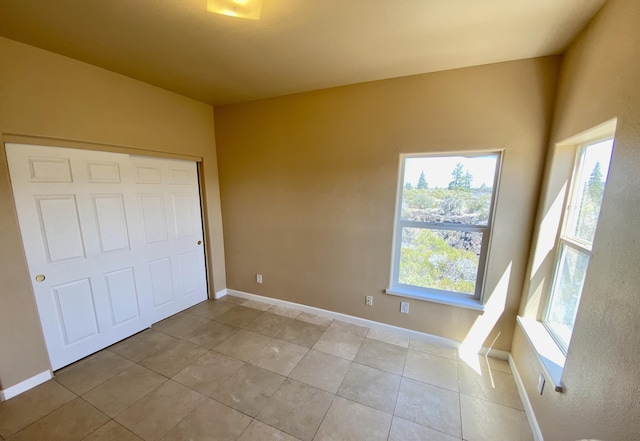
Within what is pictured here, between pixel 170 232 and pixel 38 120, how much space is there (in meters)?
A: 1.45

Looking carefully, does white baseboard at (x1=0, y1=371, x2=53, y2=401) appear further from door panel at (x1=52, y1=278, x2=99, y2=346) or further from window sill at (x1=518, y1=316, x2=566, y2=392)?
window sill at (x1=518, y1=316, x2=566, y2=392)

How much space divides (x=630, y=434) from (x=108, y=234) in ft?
11.8

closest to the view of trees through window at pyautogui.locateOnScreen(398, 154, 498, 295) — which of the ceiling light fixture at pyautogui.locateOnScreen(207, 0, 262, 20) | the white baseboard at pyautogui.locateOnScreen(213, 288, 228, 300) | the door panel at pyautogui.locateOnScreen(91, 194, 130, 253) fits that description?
the ceiling light fixture at pyautogui.locateOnScreen(207, 0, 262, 20)

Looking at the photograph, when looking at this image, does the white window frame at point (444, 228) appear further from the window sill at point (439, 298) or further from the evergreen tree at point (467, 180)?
the evergreen tree at point (467, 180)

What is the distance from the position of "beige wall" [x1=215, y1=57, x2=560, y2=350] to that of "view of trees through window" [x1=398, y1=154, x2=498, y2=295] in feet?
0.46

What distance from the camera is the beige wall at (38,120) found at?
1.71 metres

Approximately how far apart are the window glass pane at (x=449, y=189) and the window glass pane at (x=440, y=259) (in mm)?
155

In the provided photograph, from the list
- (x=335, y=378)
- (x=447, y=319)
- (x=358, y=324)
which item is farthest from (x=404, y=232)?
(x=335, y=378)

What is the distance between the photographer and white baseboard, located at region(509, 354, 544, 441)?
1.53 m

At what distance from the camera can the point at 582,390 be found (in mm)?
1146

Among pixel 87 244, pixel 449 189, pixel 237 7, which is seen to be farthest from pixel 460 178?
pixel 87 244

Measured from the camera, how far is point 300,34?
164cm

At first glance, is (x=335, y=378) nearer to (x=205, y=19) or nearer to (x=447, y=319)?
(x=447, y=319)

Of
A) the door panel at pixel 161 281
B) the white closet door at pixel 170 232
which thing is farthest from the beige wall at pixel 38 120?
the door panel at pixel 161 281
